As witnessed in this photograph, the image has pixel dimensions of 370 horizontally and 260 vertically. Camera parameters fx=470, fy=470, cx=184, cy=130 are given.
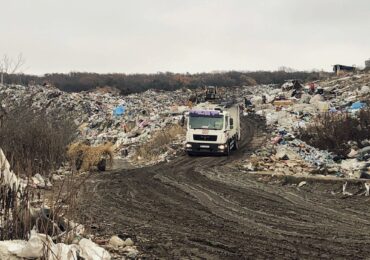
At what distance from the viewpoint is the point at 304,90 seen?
143 ft

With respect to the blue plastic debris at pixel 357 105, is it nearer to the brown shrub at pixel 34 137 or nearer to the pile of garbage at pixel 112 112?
the pile of garbage at pixel 112 112

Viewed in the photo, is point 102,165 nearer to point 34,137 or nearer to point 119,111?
point 34,137

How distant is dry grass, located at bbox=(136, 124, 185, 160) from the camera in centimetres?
2602

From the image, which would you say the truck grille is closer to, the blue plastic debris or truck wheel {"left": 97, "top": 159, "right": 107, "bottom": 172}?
truck wheel {"left": 97, "top": 159, "right": 107, "bottom": 172}

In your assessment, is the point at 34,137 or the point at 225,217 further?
the point at 34,137

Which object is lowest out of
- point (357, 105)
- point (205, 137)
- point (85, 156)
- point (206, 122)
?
point (85, 156)

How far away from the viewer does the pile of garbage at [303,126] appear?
56.2ft

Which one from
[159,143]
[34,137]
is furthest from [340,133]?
[34,137]

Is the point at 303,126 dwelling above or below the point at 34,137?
above

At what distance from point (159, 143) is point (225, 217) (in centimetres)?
1748

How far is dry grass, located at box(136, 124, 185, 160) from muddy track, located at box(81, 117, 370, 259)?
890 cm

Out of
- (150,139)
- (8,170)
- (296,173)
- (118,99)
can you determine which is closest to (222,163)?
(296,173)

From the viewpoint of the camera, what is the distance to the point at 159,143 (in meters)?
27.2

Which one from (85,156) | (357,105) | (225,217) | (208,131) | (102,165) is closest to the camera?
(225,217)
